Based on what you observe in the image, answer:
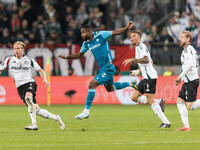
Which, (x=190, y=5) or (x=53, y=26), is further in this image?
(x=190, y=5)

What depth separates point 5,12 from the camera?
26.8m

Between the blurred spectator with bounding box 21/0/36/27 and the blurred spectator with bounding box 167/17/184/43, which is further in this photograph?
the blurred spectator with bounding box 21/0/36/27

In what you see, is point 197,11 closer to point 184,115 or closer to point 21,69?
point 184,115

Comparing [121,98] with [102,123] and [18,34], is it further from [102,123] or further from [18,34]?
[102,123]

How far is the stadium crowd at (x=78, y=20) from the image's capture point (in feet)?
83.1

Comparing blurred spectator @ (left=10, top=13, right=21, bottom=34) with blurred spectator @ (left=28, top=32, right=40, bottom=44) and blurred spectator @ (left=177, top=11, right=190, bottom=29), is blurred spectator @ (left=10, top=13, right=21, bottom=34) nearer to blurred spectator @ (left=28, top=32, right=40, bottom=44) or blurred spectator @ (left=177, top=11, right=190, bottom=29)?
blurred spectator @ (left=28, top=32, right=40, bottom=44)

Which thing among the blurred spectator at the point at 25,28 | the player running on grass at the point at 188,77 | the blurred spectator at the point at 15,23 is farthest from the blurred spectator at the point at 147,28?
the player running on grass at the point at 188,77

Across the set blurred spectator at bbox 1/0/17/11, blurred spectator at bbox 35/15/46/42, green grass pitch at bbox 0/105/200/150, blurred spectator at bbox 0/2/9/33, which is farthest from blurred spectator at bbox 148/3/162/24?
green grass pitch at bbox 0/105/200/150

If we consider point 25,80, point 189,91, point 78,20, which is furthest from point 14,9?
point 189,91

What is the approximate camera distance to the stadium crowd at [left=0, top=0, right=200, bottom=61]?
998 inches

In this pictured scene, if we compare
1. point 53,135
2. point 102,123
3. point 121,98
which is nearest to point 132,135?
point 53,135

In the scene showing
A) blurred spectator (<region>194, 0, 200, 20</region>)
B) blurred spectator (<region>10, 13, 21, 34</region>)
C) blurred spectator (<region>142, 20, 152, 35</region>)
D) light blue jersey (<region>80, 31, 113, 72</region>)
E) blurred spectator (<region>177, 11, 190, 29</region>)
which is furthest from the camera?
blurred spectator (<region>10, 13, 21, 34</region>)

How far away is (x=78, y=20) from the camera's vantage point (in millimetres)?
27469

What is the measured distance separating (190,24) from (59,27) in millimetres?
6364
